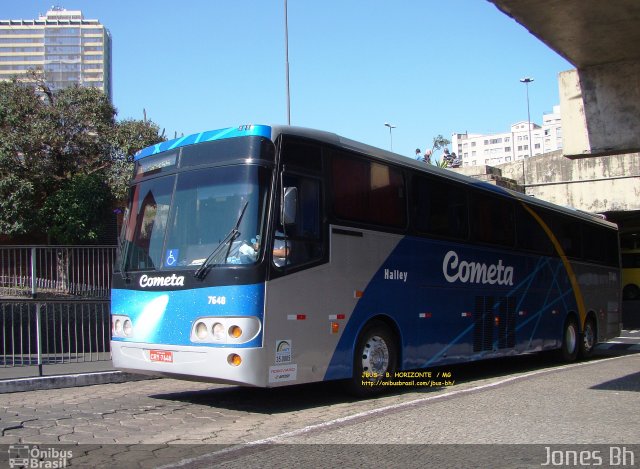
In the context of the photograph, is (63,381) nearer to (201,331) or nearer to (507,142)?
(201,331)

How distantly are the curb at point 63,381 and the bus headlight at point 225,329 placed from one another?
3870 millimetres

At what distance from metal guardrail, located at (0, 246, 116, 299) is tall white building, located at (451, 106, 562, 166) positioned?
123 meters

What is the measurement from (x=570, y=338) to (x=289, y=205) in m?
10.5

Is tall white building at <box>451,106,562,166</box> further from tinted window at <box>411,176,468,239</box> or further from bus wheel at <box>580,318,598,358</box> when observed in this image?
tinted window at <box>411,176,468,239</box>

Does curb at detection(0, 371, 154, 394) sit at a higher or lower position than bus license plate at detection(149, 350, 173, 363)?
lower

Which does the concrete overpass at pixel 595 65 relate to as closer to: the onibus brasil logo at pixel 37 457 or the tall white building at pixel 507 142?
the onibus brasil logo at pixel 37 457

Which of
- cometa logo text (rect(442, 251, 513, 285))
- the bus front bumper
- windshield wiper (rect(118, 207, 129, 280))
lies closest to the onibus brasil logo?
the bus front bumper

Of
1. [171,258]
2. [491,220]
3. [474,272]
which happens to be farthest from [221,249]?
[491,220]

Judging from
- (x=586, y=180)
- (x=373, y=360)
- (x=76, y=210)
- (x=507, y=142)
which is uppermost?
(x=507, y=142)

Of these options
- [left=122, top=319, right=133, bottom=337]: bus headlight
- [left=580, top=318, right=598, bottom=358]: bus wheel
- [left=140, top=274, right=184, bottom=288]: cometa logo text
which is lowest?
[left=580, top=318, right=598, bottom=358]: bus wheel

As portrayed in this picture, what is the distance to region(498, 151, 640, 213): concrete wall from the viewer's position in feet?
80.3

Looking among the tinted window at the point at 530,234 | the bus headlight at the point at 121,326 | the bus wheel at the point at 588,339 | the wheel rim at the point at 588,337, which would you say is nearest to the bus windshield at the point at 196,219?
the bus headlight at the point at 121,326

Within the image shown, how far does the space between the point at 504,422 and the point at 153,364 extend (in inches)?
A: 168

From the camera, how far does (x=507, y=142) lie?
157250 millimetres
